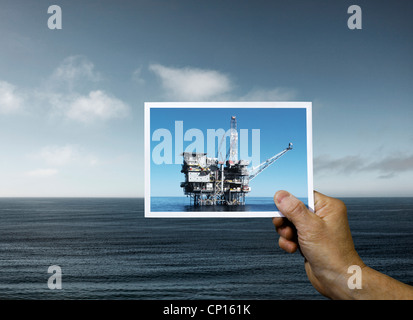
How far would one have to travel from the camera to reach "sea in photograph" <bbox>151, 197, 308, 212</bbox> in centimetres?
491

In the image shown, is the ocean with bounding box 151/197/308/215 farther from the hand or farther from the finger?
the finger

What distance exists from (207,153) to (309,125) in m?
1.51

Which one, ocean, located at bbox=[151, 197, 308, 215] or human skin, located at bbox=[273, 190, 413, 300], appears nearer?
ocean, located at bbox=[151, 197, 308, 215]

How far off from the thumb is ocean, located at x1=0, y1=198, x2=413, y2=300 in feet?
199

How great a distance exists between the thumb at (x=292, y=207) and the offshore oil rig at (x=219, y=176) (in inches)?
19.9

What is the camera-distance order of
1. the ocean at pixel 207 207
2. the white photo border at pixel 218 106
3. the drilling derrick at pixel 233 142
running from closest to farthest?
the white photo border at pixel 218 106, the ocean at pixel 207 207, the drilling derrick at pixel 233 142

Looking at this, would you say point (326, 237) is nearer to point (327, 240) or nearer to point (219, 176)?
point (327, 240)

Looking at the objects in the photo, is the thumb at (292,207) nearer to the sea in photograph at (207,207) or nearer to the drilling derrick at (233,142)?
the sea in photograph at (207,207)

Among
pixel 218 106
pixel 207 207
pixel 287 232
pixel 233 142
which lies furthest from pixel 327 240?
pixel 218 106

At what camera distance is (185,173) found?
6.29 m

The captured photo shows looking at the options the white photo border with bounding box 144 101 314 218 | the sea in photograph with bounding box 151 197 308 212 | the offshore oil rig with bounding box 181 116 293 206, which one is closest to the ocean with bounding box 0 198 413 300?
the offshore oil rig with bounding box 181 116 293 206

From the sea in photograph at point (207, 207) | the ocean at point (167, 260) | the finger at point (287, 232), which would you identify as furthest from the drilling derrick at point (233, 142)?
the ocean at point (167, 260)

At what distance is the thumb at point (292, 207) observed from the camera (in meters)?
4.98

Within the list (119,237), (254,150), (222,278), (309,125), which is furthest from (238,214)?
(119,237)
